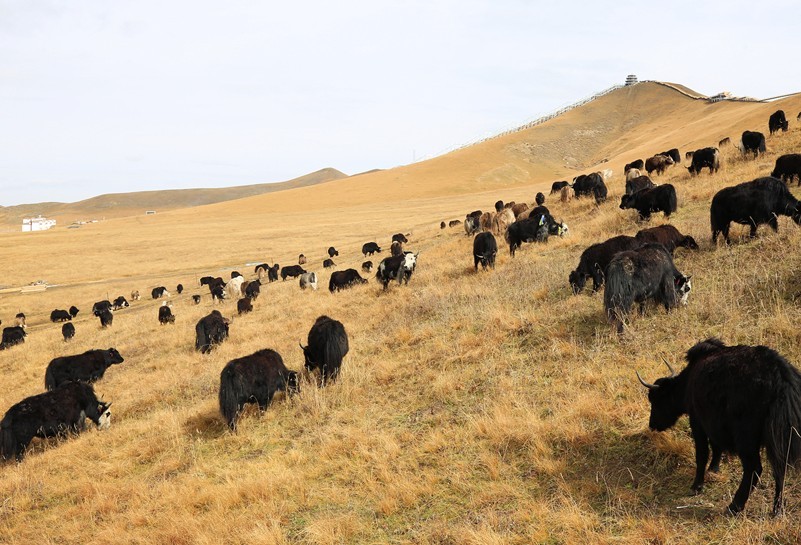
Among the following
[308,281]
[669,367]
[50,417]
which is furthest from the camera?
[308,281]

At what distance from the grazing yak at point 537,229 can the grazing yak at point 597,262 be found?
21.1ft

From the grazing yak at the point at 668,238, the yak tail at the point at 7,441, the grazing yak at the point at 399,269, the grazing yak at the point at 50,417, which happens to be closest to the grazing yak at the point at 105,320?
the grazing yak at the point at 399,269

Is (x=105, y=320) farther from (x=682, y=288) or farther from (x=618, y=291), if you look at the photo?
(x=682, y=288)

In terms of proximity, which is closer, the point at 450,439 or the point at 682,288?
the point at 450,439

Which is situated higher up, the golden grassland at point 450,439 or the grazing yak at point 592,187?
the grazing yak at point 592,187

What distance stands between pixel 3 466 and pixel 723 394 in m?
11.4

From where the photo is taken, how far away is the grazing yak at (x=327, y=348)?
9.71 metres

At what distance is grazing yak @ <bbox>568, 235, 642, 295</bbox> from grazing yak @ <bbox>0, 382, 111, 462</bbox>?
10104 millimetres

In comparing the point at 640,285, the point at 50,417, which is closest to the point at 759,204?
the point at 640,285

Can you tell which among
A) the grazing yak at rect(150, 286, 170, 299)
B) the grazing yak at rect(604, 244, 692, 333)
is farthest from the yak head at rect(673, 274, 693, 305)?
the grazing yak at rect(150, 286, 170, 299)

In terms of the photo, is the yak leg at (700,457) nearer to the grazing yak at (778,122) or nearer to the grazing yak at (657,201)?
the grazing yak at (657,201)

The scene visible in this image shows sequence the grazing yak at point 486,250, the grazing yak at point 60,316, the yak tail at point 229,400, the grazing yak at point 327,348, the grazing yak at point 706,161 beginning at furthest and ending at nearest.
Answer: the grazing yak at point 60,316
the grazing yak at point 706,161
the grazing yak at point 486,250
the grazing yak at point 327,348
the yak tail at point 229,400

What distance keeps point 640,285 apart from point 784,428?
4644mm

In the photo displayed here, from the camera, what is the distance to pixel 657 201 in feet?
50.0
